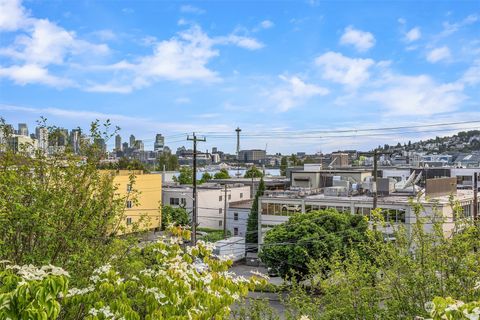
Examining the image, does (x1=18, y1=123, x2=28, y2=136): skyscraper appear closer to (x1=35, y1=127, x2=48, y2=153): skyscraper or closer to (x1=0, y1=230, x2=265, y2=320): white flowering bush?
(x1=35, y1=127, x2=48, y2=153): skyscraper

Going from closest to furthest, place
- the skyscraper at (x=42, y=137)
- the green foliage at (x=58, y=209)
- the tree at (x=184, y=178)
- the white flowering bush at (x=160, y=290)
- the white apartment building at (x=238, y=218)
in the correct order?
1. the white flowering bush at (x=160, y=290)
2. the green foliage at (x=58, y=209)
3. the skyscraper at (x=42, y=137)
4. the white apartment building at (x=238, y=218)
5. the tree at (x=184, y=178)

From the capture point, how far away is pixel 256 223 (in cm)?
3312

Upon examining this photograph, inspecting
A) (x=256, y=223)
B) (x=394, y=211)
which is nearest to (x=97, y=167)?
(x=394, y=211)

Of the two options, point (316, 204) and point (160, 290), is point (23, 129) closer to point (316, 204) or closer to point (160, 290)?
point (160, 290)

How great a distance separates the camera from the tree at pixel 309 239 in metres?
22.3

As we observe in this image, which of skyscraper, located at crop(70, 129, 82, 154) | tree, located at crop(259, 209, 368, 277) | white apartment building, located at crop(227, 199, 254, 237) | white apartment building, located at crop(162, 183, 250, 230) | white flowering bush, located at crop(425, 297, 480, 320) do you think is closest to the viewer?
white flowering bush, located at crop(425, 297, 480, 320)

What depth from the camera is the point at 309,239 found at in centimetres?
2241

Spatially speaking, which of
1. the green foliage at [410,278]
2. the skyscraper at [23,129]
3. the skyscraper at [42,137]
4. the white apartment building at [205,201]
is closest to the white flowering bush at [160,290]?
the green foliage at [410,278]

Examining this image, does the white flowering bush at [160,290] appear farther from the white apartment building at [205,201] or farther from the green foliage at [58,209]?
the white apartment building at [205,201]

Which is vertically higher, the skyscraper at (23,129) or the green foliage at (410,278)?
the skyscraper at (23,129)

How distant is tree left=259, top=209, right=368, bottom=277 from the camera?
73.0ft

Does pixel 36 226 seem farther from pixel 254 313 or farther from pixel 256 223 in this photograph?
pixel 256 223

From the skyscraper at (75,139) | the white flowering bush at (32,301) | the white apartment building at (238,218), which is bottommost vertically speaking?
the white apartment building at (238,218)

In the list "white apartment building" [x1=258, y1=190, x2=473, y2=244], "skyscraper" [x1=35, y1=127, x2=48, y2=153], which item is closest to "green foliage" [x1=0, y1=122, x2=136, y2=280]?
"skyscraper" [x1=35, y1=127, x2=48, y2=153]
